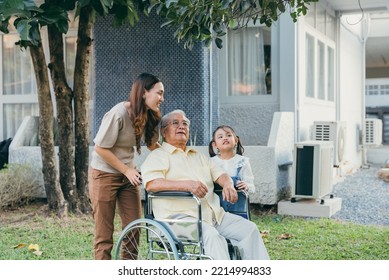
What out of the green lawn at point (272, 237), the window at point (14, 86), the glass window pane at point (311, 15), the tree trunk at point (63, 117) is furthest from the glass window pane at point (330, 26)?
the tree trunk at point (63, 117)

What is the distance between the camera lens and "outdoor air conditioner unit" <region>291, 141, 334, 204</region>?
16.9 feet

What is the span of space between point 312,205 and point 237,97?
154 centimetres

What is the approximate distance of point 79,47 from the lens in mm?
4891

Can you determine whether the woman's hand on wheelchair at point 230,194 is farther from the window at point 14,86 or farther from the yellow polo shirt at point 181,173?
the window at point 14,86

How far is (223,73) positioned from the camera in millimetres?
6277

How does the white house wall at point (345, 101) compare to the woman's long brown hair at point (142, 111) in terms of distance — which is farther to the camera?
the white house wall at point (345, 101)

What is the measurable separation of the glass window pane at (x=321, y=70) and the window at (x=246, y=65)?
1.17m

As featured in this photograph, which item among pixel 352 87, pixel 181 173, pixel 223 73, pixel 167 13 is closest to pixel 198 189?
pixel 181 173

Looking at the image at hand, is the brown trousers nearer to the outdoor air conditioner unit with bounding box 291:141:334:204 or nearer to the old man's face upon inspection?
the old man's face

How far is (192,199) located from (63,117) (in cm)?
242

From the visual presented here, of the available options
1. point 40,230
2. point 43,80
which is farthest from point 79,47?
point 40,230

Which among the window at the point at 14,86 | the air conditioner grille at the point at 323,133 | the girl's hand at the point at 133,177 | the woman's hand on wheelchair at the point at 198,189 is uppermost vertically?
the window at the point at 14,86

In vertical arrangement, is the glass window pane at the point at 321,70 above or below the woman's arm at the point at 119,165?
above

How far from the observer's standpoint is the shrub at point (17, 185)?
5312 mm
